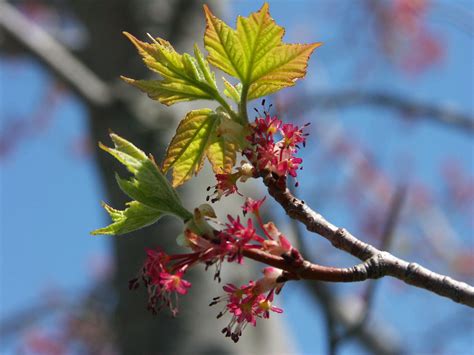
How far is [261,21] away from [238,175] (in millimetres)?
207

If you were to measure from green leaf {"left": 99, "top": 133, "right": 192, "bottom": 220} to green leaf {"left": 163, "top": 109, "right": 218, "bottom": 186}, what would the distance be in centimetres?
7

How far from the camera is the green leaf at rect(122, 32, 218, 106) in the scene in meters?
0.90

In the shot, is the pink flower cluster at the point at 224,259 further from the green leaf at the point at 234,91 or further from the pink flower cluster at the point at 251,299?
the green leaf at the point at 234,91

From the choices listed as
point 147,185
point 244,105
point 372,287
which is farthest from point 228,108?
point 372,287

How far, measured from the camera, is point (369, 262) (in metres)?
0.82

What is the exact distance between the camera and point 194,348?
2.34m

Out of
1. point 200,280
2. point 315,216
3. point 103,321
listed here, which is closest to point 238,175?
point 315,216

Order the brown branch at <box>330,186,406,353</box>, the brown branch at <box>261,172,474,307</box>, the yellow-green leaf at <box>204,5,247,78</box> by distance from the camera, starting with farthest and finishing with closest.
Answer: the brown branch at <box>330,186,406,353</box>, the yellow-green leaf at <box>204,5,247,78</box>, the brown branch at <box>261,172,474,307</box>

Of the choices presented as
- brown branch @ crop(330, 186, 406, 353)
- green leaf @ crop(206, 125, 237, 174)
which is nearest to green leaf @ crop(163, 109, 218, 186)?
green leaf @ crop(206, 125, 237, 174)

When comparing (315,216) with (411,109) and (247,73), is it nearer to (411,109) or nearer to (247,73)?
(247,73)

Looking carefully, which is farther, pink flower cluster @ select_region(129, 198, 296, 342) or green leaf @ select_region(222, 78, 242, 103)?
green leaf @ select_region(222, 78, 242, 103)

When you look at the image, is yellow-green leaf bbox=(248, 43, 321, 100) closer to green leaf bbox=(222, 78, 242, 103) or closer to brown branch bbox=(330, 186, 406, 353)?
green leaf bbox=(222, 78, 242, 103)

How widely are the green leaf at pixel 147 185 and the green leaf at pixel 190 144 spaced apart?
2.9 inches

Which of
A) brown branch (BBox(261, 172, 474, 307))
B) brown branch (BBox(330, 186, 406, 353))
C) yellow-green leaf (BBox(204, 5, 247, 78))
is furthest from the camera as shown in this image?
brown branch (BBox(330, 186, 406, 353))
